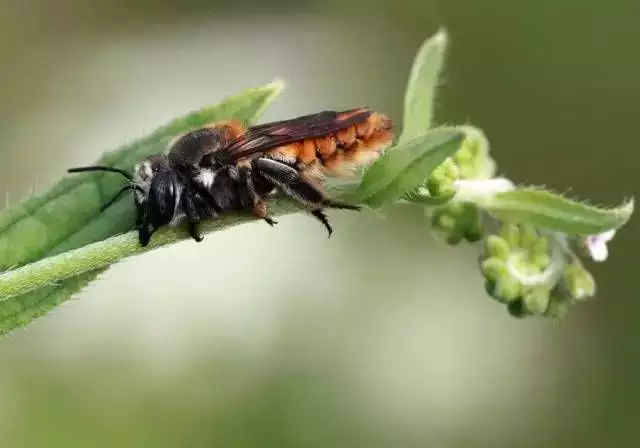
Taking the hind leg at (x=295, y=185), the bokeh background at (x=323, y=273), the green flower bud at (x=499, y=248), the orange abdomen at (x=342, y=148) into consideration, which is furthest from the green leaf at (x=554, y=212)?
the bokeh background at (x=323, y=273)

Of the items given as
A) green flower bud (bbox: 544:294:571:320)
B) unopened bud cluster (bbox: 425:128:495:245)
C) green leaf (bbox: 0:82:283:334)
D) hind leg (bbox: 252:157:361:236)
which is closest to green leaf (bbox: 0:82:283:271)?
green leaf (bbox: 0:82:283:334)

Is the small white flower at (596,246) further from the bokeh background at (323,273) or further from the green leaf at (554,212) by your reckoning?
the bokeh background at (323,273)

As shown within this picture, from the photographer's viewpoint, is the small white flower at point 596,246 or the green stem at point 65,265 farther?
the small white flower at point 596,246

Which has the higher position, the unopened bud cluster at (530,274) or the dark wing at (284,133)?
the dark wing at (284,133)

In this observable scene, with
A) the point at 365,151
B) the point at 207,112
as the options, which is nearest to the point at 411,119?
the point at 365,151

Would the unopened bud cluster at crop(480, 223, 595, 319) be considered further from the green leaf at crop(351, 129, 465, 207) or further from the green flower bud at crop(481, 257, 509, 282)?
the green leaf at crop(351, 129, 465, 207)

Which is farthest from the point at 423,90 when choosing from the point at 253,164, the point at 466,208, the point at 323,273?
the point at 323,273
